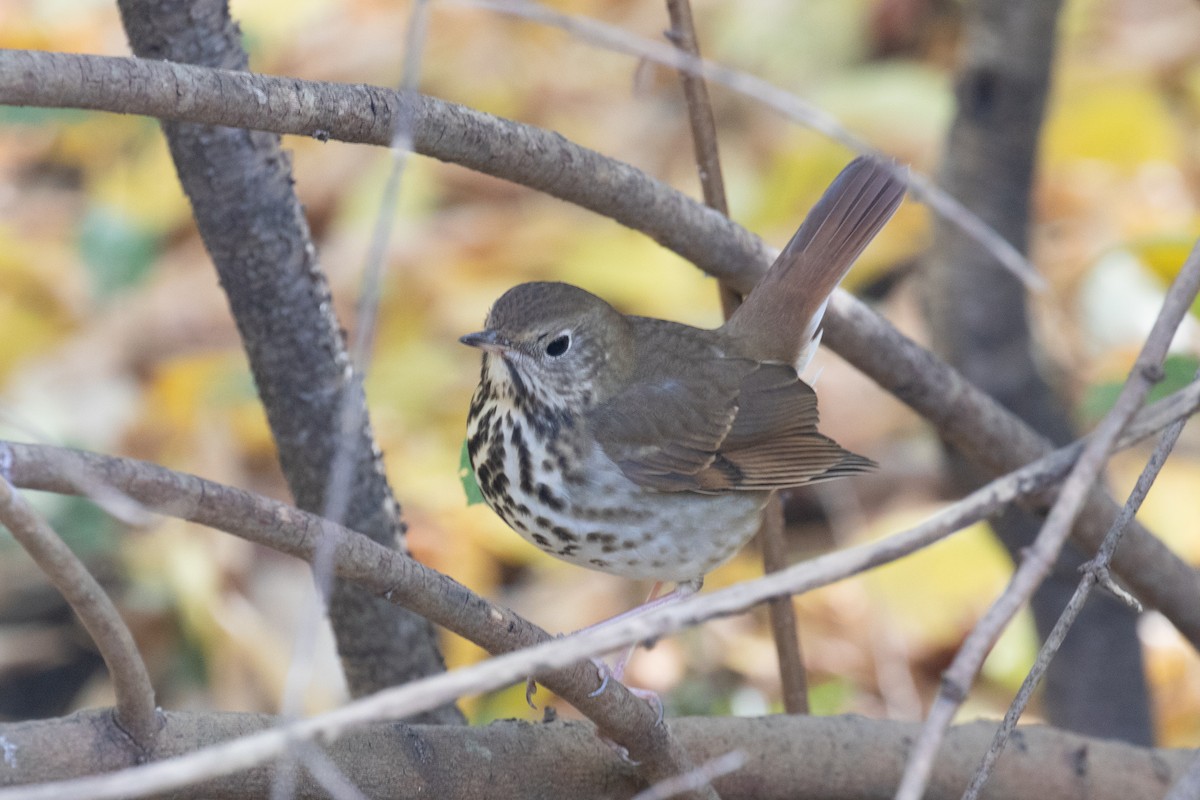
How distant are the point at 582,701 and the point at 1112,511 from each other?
47.7 inches

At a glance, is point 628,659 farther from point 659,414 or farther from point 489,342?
point 489,342

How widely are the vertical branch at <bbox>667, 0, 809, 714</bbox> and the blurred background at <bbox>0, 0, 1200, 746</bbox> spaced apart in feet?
0.40

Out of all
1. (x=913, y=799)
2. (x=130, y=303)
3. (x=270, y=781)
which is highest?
(x=130, y=303)

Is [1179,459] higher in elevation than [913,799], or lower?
higher

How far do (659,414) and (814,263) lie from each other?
409mm

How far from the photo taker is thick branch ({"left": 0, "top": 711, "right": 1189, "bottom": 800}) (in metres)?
1.55

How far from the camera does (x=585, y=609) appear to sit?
148 inches

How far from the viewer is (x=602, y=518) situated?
Result: 88.2 inches

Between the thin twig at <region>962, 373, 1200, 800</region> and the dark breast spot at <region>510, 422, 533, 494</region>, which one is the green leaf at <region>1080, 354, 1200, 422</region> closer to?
the thin twig at <region>962, 373, 1200, 800</region>

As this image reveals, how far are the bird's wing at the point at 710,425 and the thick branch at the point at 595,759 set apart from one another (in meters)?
0.50

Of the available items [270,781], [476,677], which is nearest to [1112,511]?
[270,781]

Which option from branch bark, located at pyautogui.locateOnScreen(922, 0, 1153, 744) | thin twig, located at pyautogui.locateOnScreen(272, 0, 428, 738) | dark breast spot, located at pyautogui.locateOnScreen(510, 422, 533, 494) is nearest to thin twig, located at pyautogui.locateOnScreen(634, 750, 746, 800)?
thin twig, located at pyautogui.locateOnScreen(272, 0, 428, 738)

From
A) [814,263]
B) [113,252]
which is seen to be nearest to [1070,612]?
[814,263]

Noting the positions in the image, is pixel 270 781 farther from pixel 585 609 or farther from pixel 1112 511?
pixel 585 609
